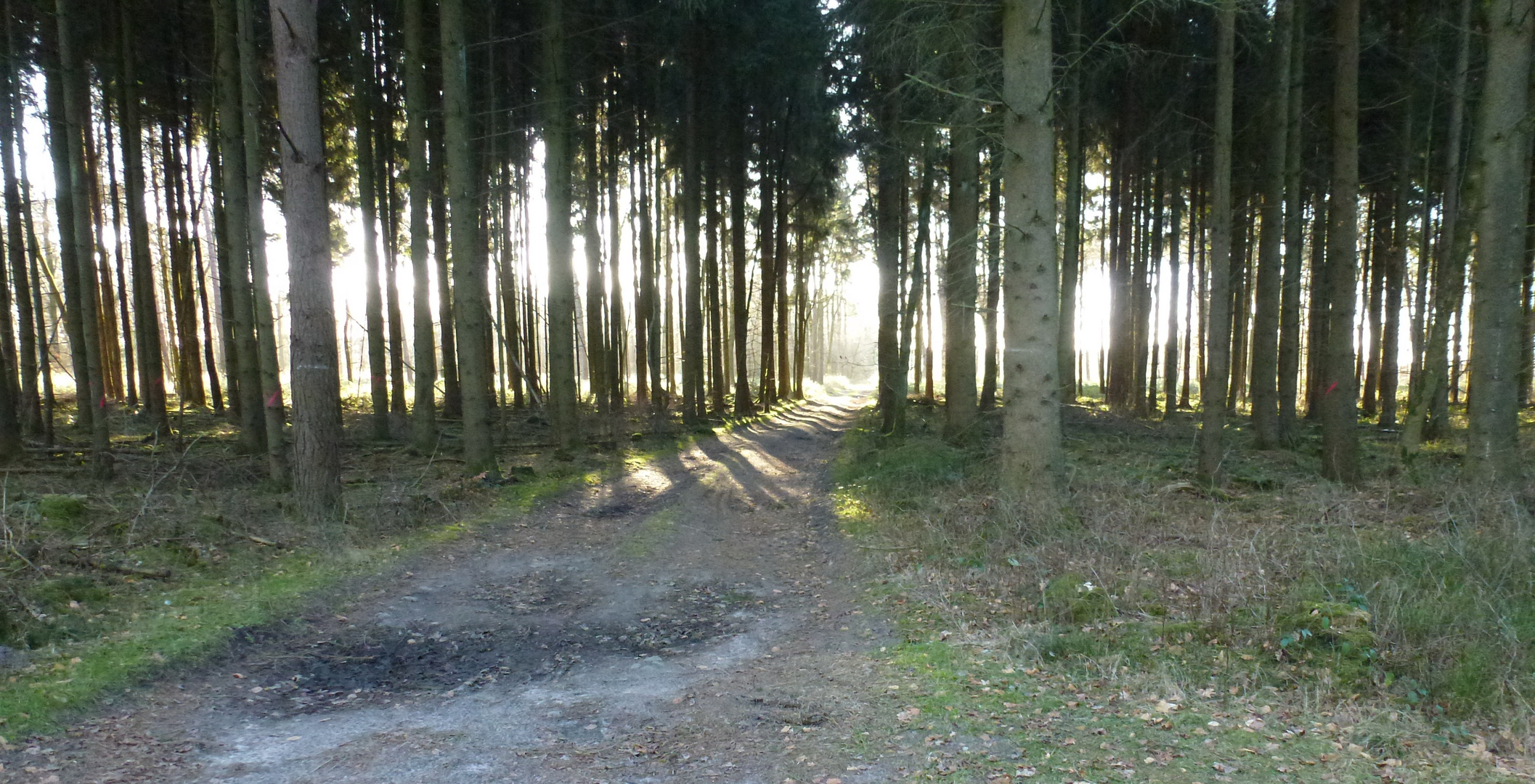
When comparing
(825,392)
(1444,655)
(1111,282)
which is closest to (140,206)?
(1444,655)

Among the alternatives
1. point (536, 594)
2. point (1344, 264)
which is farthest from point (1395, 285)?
point (536, 594)

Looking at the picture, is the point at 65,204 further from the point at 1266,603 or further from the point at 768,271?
the point at 768,271

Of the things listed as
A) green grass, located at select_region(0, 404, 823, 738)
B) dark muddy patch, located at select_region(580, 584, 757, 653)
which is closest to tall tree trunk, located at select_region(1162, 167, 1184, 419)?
dark muddy patch, located at select_region(580, 584, 757, 653)

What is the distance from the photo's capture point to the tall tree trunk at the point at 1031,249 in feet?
26.4

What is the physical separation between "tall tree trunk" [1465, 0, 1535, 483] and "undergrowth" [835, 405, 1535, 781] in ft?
2.29

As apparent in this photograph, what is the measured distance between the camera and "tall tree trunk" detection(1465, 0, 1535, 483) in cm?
798

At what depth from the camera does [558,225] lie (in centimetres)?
1383

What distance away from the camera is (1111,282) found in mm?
23531

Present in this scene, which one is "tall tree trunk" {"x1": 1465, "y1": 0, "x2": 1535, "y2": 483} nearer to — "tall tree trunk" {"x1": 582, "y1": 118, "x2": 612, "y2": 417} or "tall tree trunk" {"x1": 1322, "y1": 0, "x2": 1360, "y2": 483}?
"tall tree trunk" {"x1": 1322, "y1": 0, "x2": 1360, "y2": 483}

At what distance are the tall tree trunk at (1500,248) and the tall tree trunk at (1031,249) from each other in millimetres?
4390

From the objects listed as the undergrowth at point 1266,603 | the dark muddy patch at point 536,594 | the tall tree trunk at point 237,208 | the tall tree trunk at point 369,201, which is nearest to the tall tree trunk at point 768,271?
the tall tree trunk at point 369,201

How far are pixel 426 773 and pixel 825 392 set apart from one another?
47.4 meters

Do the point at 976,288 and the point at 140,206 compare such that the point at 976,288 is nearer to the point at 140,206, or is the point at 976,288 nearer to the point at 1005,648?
the point at 1005,648

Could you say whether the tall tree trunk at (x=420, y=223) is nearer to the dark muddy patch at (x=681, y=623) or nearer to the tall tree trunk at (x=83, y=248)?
the tall tree trunk at (x=83, y=248)
